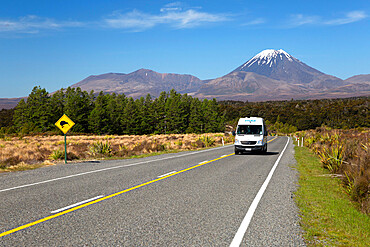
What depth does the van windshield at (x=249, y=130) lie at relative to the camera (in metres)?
21.0

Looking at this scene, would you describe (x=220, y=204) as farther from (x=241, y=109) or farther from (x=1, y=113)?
(x=241, y=109)

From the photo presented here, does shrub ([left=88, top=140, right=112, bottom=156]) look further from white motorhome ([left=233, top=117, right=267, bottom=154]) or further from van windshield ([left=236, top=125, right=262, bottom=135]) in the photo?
van windshield ([left=236, top=125, right=262, bottom=135])

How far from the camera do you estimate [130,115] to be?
289 ft

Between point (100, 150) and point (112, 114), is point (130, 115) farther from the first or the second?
point (100, 150)

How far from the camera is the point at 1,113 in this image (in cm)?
12125

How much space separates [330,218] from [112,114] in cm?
8285

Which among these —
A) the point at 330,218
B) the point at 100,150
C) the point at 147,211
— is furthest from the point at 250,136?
the point at 147,211

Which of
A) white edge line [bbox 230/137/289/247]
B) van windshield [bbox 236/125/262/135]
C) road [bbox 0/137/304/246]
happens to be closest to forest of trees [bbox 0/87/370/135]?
van windshield [bbox 236/125/262/135]

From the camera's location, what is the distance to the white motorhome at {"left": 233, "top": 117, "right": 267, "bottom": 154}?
2003 centimetres

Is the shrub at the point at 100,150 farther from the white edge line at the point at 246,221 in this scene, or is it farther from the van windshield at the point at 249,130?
the white edge line at the point at 246,221

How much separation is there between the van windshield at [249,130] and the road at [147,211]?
412 inches

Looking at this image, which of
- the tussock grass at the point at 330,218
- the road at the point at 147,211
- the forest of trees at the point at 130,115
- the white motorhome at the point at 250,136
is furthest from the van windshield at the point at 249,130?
the forest of trees at the point at 130,115

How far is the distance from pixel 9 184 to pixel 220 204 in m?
6.35

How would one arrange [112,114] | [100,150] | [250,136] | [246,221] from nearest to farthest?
[246,221] < [100,150] < [250,136] < [112,114]
